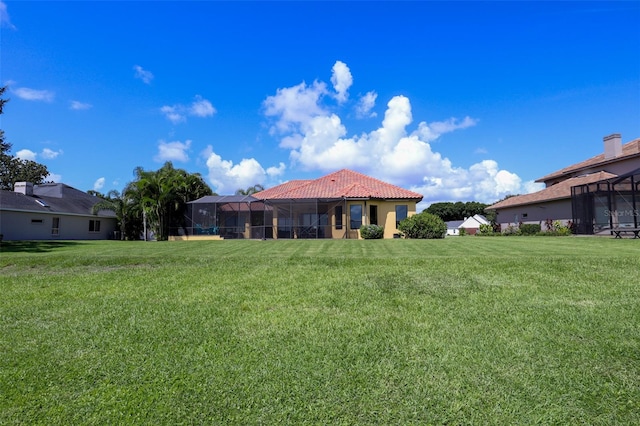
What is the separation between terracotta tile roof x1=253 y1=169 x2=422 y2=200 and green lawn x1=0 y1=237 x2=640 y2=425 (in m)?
15.8

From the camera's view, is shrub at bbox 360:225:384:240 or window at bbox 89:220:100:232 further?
window at bbox 89:220:100:232

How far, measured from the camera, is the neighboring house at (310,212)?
850 inches

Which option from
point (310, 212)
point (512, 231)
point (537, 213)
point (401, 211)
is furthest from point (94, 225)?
point (537, 213)

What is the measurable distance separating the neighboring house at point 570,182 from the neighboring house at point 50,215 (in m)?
36.0

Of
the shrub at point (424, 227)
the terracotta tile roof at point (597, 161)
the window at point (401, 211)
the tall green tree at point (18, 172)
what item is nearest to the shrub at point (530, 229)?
the terracotta tile roof at point (597, 161)

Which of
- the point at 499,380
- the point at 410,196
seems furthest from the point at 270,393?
the point at 410,196

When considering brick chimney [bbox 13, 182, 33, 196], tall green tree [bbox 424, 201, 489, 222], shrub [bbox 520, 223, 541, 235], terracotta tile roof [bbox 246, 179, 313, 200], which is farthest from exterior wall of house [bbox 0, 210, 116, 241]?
tall green tree [bbox 424, 201, 489, 222]

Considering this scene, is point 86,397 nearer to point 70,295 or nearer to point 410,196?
point 70,295

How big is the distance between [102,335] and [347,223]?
721 inches

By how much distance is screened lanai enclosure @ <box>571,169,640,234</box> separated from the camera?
19234 mm

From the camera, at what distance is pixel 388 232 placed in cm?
2250

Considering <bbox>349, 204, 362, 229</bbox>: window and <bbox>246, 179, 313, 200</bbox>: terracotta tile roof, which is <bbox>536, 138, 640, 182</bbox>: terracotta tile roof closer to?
<bbox>349, 204, 362, 229</bbox>: window

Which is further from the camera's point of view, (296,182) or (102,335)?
(296,182)

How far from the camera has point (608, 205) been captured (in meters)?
19.5
